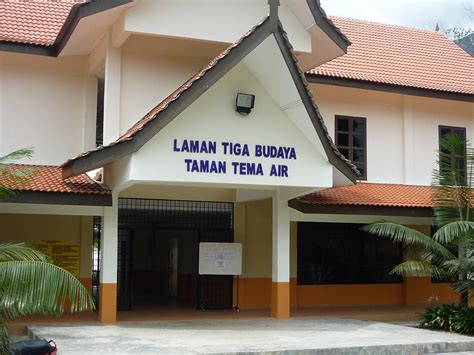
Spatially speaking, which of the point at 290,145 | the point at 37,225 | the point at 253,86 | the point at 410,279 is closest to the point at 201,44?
the point at 253,86

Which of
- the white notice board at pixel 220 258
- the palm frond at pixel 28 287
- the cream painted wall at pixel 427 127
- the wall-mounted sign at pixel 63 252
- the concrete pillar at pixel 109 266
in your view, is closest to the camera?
the palm frond at pixel 28 287

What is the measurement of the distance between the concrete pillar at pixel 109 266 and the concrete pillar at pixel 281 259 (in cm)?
362

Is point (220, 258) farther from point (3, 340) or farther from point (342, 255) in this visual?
point (3, 340)

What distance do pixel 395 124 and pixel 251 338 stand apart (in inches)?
378

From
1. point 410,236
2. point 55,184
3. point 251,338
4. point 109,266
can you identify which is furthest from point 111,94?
point 410,236

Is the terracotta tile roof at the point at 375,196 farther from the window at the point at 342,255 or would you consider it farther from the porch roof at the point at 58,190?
the porch roof at the point at 58,190

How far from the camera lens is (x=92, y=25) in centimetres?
1454

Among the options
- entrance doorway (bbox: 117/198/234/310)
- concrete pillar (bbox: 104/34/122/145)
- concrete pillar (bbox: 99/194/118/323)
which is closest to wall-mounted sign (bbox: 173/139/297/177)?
concrete pillar (bbox: 99/194/118/323)

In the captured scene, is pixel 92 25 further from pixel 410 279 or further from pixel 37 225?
pixel 410 279

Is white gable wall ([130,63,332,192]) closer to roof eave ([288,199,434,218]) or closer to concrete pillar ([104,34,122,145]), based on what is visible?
roof eave ([288,199,434,218])

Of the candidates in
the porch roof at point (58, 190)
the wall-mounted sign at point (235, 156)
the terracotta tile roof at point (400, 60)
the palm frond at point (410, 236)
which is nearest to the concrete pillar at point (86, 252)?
the porch roof at point (58, 190)

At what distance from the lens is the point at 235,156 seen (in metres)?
13.3

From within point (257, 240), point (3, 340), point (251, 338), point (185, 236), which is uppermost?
point (185, 236)

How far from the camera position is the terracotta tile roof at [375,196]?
51.5 feet
